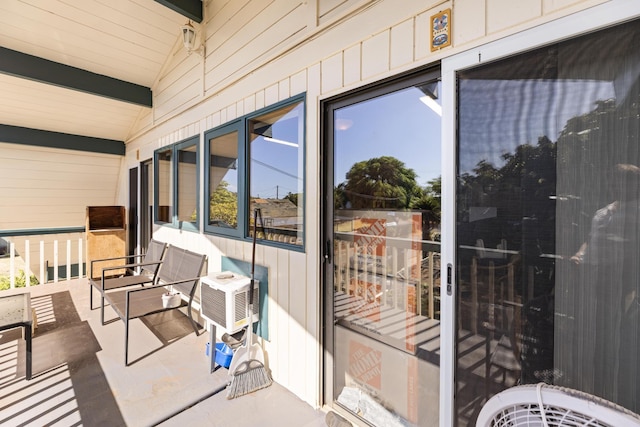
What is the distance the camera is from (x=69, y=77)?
145 inches

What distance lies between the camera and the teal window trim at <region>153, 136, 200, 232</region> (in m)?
3.43

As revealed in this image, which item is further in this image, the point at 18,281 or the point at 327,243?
the point at 18,281

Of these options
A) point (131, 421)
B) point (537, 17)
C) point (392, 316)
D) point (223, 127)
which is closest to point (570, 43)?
point (537, 17)

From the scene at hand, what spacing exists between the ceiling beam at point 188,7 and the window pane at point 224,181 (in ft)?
4.32

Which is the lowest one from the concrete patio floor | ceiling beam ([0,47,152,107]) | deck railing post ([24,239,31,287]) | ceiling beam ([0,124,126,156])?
the concrete patio floor

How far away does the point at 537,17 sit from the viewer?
1112 millimetres

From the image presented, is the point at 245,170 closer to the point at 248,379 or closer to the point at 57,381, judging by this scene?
the point at 248,379

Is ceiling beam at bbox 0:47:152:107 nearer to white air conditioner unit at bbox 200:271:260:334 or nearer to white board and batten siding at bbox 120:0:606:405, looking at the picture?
white board and batten siding at bbox 120:0:606:405

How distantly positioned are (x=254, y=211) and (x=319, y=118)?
104cm

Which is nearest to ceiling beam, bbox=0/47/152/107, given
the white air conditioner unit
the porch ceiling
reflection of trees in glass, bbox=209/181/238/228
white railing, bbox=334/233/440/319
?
the porch ceiling

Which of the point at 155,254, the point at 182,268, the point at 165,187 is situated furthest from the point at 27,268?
the point at 182,268

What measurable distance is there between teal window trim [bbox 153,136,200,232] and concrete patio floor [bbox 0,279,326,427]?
1241 millimetres

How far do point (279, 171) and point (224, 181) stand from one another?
35.5 inches

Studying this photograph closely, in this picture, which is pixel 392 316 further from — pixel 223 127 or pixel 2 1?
pixel 2 1
